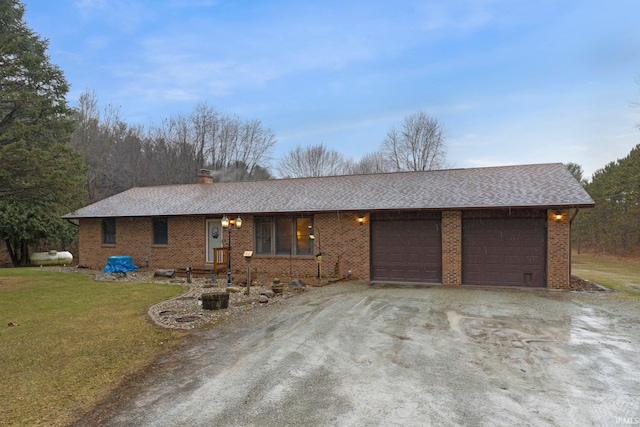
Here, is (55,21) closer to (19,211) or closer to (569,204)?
(19,211)

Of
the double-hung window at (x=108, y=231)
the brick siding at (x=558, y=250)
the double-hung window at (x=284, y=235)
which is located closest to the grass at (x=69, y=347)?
the double-hung window at (x=284, y=235)

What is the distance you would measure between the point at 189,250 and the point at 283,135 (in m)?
29.8

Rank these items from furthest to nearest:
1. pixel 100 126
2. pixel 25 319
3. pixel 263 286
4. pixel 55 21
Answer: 1. pixel 100 126
2. pixel 55 21
3. pixel 263 286
4. pixel 25 319

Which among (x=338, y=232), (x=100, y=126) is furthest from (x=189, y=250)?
(x=100, y=126)

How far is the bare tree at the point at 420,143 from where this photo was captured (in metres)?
38.7

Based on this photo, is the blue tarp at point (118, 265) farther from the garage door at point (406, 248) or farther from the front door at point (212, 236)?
the garage door at point (406, 248)

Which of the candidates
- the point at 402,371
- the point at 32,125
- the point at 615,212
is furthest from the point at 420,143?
the point at 402,371

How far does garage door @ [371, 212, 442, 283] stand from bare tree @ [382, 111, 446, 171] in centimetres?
2711

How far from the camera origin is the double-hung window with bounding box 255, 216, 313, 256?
13945 millimetres

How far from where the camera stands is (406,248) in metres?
12.7

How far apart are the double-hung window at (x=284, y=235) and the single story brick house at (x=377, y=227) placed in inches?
1.6

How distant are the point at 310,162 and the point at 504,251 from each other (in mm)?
34150

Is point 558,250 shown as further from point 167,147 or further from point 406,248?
point 167,147

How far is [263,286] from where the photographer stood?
1176 cm
